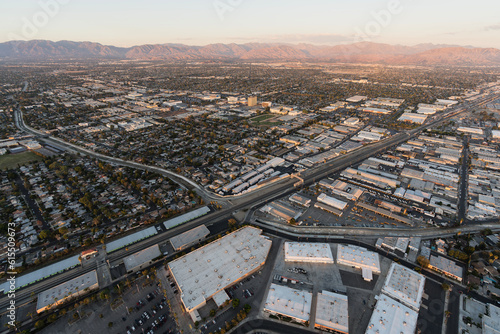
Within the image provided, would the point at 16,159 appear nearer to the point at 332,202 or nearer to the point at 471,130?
the point at 332,202

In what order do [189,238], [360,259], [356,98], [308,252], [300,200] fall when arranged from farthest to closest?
1. [356,98]
2. [300,200]
3. [189,238]
4. [308,252]
5. [360,259]

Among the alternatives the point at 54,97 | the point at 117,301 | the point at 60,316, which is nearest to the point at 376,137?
the point at 117,301

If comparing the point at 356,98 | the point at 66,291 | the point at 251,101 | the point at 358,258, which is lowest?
the point at 66,291

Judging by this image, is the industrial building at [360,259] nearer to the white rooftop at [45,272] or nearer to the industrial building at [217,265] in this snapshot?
the industrial building at [217,265]

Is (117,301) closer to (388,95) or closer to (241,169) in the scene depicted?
(241,169)

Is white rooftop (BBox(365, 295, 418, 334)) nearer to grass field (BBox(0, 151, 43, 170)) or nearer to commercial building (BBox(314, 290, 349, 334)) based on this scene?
commercial building (BBox(314, 290, 349, 334))

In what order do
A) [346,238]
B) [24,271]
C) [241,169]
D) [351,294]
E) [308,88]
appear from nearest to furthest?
[351,294] → [24,271] → [346,238] → [241,169] → [308,88]

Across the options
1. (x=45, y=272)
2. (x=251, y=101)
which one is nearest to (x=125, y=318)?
(x=45, y=272)
